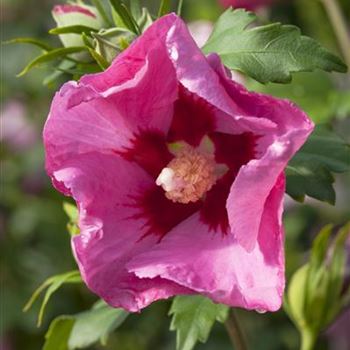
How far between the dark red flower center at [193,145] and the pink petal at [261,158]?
4.6 inches

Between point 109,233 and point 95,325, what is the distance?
0.41 meters

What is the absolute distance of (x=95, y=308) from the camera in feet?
6.42

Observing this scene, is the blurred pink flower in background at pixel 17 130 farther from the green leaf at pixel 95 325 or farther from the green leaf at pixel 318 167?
the green leaf at pixel 318 167

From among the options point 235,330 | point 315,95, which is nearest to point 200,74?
point 235,330

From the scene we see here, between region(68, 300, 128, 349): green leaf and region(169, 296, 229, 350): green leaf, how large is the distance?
7.7 inches

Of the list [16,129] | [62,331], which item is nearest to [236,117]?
[62,331]

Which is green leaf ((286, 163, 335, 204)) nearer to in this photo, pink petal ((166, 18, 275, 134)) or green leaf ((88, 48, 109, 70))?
pink petal ((166, 18, 275, 134))

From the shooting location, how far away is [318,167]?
1.65 metres

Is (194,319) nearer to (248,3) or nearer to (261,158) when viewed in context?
(261,158)

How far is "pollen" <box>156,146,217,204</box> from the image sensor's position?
1.62m

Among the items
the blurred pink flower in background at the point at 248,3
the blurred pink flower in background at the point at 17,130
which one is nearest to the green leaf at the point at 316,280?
the blurred pink flower in background at the point at 248,3

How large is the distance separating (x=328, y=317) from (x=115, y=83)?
0.73m

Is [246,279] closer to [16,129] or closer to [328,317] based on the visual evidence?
[328,317]

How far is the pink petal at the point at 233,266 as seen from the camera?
56.4 inches
